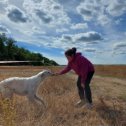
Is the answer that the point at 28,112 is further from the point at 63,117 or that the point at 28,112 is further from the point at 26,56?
the point at 26,56

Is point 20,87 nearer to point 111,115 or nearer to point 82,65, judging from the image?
point 82,65

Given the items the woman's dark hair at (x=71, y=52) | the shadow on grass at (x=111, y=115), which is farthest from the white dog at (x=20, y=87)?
the shadow on grass at (x=111, y=115)

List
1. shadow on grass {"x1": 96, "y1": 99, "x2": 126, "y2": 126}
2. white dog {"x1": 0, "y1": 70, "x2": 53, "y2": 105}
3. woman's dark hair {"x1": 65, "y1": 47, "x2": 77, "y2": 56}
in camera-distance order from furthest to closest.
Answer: woman's dark hair {"x1": 65, "y1": 47, "x2": 77, "y2": 56} → white dog {"x1": 0, "y1": 70, "x2": 53, "y2": 105} → shadow on grass {"x1": 96, "y1": 99, "x2": 126, "y2": 126}

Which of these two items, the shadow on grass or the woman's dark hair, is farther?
the woman's dark hair

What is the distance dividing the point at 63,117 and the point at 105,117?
3.40 ft

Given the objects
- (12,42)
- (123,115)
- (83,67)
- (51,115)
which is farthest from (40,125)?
(12,42)

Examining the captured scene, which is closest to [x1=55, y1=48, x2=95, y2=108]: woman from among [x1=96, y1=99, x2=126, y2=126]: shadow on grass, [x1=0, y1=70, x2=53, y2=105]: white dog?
[x1=96, y1=99, x2=126, y2=126]: shadow on grass

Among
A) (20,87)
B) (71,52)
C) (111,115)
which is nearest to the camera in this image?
(111,115)

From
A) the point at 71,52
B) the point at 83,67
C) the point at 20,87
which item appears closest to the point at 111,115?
the point at 83,67

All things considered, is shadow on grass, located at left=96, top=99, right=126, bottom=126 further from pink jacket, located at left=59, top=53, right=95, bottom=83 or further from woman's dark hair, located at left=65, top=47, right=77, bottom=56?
woman's dark hair, located at left=65, top=47, right=77, bottom=56

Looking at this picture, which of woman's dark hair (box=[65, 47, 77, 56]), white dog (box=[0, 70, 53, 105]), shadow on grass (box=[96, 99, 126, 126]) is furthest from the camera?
woman's dark hair (box=[65, 47, 77, 56])

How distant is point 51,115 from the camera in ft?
29.9

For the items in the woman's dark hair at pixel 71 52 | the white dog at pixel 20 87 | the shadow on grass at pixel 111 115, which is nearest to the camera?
the shadow on grass at pixel 111 115

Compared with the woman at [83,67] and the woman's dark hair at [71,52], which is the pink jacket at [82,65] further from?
the woman's dark hair at [71,52]
